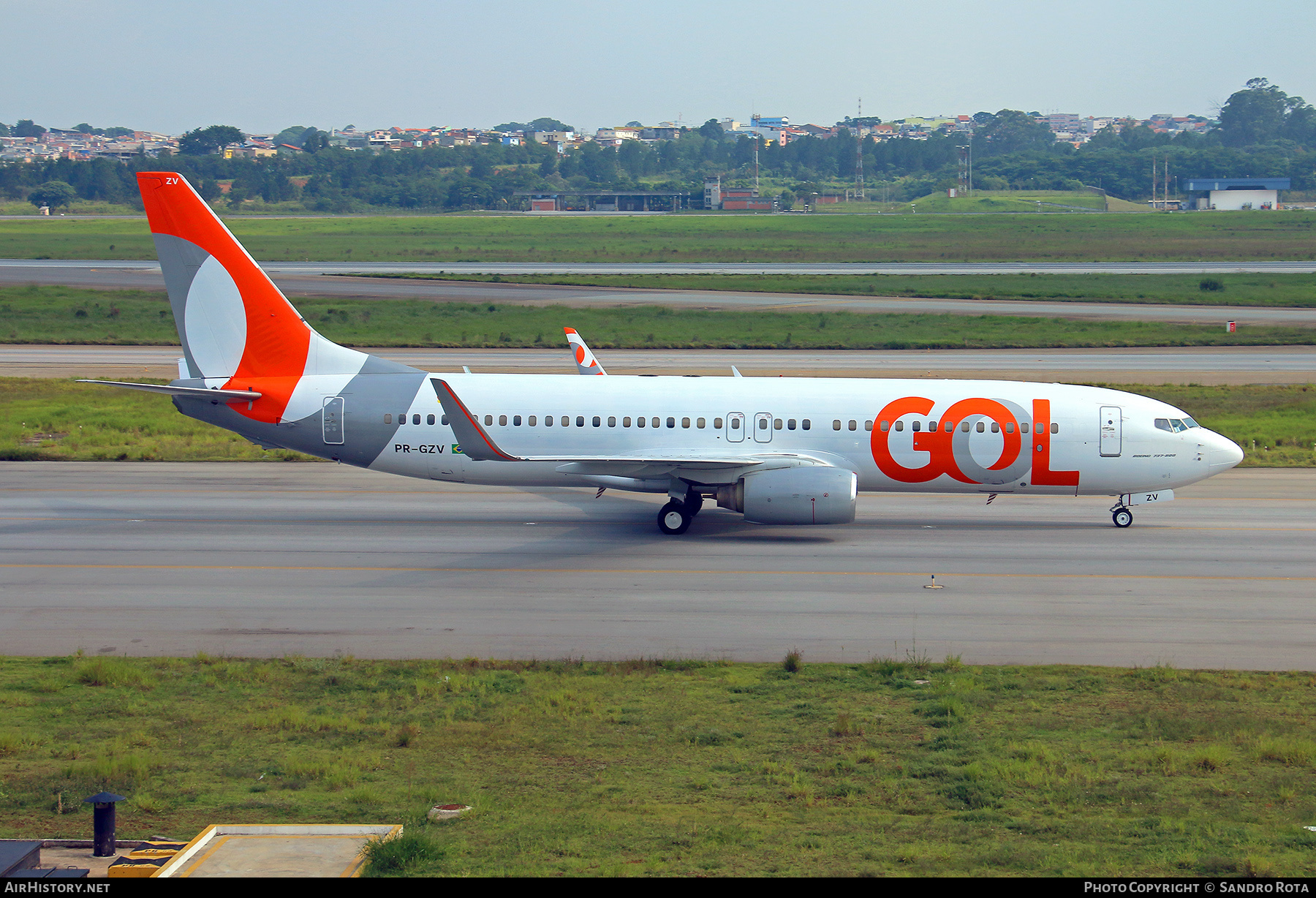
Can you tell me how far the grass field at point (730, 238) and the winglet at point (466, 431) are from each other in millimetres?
89645

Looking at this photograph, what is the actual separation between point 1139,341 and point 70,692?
55.1 metres

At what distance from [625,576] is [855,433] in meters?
7.22

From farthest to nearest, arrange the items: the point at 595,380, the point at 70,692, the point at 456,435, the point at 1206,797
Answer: the point at 595,380
the point at 456,435
the point at 70,692
the point at 1206,797

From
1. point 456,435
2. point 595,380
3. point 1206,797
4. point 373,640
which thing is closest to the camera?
point 1206,797

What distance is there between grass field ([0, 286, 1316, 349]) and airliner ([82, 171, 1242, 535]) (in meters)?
29.4

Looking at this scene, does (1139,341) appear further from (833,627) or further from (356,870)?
(356,870)

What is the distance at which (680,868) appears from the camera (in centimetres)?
1054

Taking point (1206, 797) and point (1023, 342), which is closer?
point (1206, 797)

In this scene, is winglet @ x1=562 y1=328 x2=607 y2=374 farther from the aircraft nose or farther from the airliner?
the aircraft nose

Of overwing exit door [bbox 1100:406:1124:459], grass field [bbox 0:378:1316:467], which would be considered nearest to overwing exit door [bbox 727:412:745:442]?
overwing exit door [bbox 1100:406:1124:459]

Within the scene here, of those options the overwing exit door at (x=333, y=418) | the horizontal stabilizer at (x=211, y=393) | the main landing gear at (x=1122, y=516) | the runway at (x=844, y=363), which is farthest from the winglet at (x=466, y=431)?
the runway at (x=844, y=363)

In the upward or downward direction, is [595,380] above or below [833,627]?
above

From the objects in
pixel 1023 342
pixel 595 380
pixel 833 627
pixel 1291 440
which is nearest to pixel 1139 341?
pixel 1023 342

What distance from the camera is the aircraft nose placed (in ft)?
90.2
